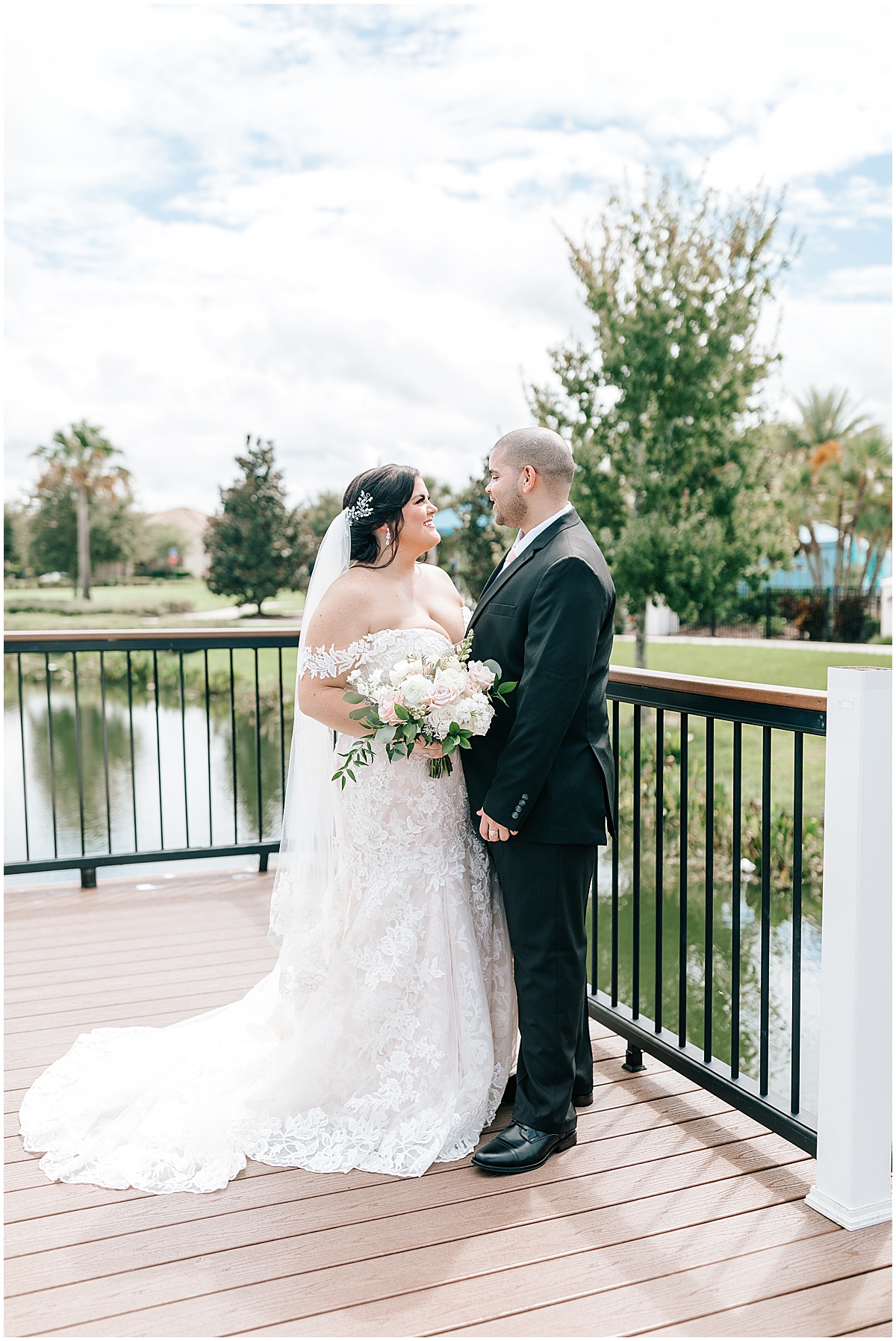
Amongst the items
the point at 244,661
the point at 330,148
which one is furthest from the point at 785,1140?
the point at 330,148

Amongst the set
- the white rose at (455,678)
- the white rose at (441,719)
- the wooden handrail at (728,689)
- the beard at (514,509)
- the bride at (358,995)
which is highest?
the beard at (514,509)

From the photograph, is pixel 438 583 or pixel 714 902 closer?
pixel 438 583

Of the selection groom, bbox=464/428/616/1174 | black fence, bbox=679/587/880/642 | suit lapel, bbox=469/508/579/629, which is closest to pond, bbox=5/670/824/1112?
groom, bbox=464/428/616/1174

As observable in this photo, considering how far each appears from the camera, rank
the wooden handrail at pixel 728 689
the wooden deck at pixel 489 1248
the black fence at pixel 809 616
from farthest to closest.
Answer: the black fence at pixel 809 616 < the wooden handrail at pixel 728 689 < the wooden deck at pixel 489 1248

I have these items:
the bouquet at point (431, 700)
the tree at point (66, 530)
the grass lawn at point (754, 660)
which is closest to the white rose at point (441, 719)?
the bouquet at point (431, 700)

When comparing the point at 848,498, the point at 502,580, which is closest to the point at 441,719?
the point at 502,580

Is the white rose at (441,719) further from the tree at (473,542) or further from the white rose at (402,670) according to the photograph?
the tree at (473,542)

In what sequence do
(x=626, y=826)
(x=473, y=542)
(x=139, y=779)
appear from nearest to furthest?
(x=626, y=826)
(x=139, y=779)
(x=473, y=542)

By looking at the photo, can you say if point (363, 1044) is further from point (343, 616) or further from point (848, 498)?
point (848, 498)

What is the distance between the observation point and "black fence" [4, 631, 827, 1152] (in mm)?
2344

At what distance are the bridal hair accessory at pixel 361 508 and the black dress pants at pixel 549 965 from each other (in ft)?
2.89

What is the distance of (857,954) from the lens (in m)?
1.97

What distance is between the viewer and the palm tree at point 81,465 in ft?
92.5

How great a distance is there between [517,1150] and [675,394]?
35.2ft
